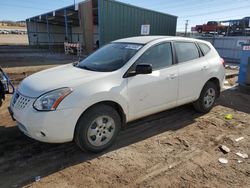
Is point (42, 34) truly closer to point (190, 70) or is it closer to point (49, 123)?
point (190, 70)

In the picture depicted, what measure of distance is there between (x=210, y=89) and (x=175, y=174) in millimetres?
2611

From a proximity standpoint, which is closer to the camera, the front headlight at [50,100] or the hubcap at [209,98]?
the front headlight at [50,100]

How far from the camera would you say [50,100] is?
9.25ft

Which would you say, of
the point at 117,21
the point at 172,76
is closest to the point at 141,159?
the point at 172,76

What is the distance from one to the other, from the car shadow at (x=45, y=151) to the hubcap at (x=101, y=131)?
21cm

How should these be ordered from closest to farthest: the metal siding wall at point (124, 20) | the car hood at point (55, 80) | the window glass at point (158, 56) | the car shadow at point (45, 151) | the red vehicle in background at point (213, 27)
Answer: the car shadow at point (45, 151) < the car hood at point (55, 80) < the window glass at point (158, 56) < the metal siding wall at point (124, 20) < the red vehicle in background at point (213, 27)

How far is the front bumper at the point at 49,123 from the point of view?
2775mm

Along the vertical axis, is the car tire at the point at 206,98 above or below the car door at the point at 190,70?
below

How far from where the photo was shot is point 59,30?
3177cm

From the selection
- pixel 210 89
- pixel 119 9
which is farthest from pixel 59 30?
pixel 210 89

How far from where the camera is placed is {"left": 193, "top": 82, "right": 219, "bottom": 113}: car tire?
4724 mm

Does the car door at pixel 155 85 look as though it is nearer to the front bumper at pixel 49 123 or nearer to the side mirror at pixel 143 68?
the side mirror at pixel 143 68

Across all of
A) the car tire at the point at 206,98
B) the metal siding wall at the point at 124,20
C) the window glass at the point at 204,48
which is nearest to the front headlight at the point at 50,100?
the car tire at the point at 206,98

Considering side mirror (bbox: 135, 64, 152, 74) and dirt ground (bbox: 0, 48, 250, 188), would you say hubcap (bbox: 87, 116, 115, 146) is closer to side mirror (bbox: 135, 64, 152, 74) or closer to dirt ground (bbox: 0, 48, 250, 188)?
dirt ground (bbox: 0, 48, 250, 188)
